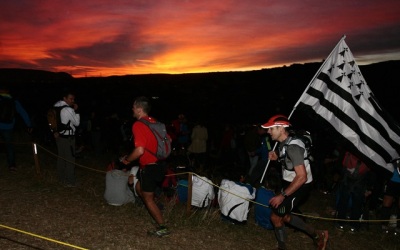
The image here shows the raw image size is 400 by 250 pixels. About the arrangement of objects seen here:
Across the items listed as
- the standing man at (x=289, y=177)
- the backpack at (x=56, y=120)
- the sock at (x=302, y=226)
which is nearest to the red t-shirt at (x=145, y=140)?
the standing man at (x=289, y=177)


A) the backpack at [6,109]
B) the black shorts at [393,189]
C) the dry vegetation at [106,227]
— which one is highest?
the backpack at [6,109]

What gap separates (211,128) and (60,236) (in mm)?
17146

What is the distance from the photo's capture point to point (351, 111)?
238 inches

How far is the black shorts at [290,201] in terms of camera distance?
4752 millimetres

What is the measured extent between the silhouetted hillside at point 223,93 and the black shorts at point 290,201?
29.2m

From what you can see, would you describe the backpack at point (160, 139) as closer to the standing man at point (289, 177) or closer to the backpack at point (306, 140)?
the standing man at point (289, 177)

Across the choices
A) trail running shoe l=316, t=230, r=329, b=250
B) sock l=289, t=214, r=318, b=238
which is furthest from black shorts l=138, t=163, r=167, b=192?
trail running shoe l=316, t=230, r=329, b=250

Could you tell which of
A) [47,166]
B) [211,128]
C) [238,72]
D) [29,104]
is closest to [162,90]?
[238,72]

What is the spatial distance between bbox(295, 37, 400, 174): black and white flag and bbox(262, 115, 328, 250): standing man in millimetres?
1456

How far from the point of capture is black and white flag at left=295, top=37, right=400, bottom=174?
5.86 metres

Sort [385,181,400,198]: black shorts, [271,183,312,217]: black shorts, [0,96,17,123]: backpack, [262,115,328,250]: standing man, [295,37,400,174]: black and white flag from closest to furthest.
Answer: [262,115,328,250]: standing man, [271,183,312,217]: black shorts, [295,37,400,174]: black and white flag, [385,181,400,198]: black shorts, [0,96,17,123]: backpack

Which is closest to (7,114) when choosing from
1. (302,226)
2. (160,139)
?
(160,139)

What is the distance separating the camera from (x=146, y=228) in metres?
5.73

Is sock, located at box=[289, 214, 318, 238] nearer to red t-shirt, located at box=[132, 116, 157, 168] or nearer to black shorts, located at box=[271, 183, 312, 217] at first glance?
black shorts, located at box=[271, 183, 312, 217]
